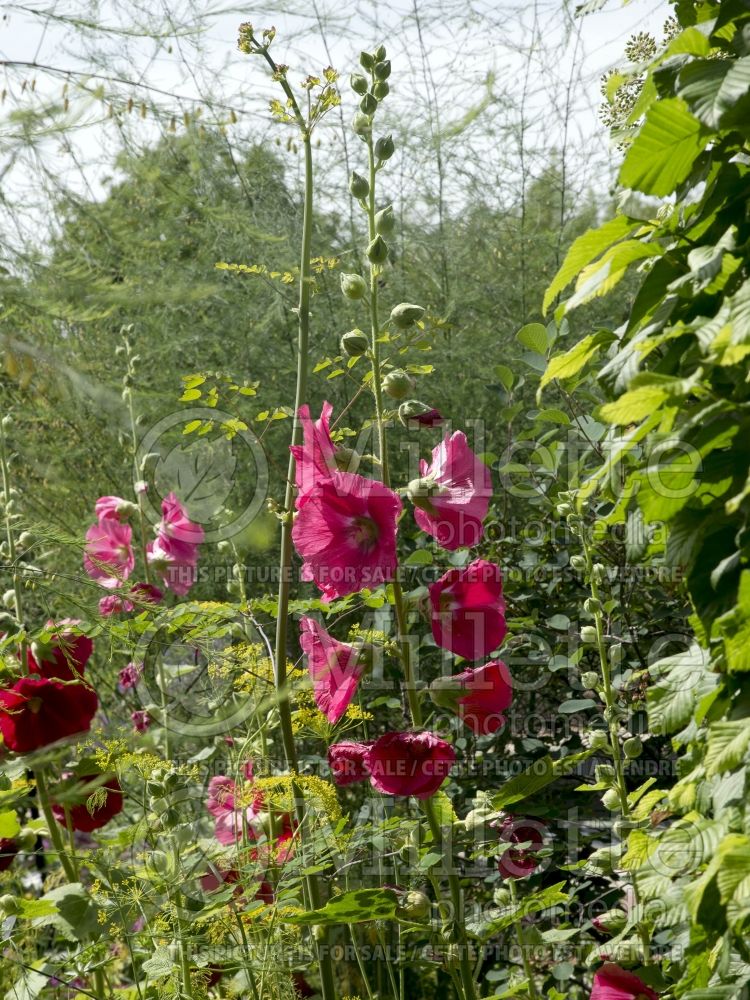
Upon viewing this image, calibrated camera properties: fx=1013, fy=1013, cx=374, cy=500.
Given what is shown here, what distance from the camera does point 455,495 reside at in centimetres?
95

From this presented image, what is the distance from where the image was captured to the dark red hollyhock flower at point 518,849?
1154 millimetres

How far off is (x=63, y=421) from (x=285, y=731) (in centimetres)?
166

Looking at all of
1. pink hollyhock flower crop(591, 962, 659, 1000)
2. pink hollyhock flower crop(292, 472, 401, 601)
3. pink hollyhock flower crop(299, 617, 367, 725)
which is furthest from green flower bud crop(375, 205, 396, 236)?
pink hollyhock flower crop(591, 962, 659, 1000)

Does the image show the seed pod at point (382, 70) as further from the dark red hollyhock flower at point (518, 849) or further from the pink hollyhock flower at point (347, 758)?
the dark red hollyhock flower at point (518, 849)

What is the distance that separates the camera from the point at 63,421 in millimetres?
2473

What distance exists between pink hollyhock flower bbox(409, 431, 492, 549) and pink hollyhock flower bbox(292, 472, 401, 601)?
0.06 m

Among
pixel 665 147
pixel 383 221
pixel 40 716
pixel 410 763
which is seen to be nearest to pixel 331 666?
pixel 410 763

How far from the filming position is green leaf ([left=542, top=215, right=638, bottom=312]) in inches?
25.8

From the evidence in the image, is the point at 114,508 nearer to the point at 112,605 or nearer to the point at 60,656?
the point at 112,605

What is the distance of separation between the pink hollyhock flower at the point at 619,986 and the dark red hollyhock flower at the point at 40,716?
57cm

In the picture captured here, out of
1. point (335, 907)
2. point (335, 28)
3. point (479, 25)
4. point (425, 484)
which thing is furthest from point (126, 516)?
point (479, 25)

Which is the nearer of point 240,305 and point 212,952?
point 212,952

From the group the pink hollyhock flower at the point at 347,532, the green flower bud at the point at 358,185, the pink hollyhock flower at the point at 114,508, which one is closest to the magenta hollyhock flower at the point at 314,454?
the pink hollyhock flower at the point at 347,532

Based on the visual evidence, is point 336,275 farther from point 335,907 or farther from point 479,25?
point 335,907
